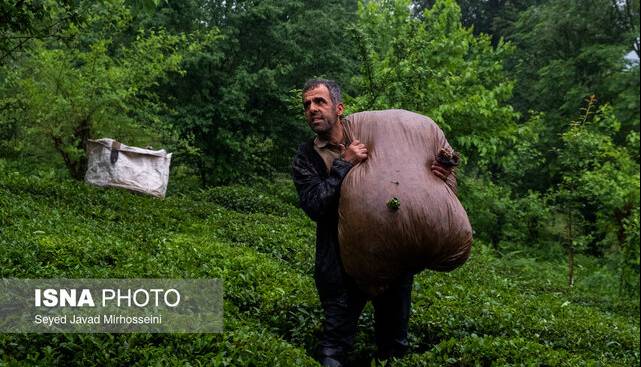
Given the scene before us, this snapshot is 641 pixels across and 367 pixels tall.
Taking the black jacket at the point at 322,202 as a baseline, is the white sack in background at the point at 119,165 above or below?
below

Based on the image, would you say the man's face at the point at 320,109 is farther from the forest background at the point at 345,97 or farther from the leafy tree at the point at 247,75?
the leafy tree at the point at 247,75

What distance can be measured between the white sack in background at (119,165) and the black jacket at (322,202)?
7.11 metres

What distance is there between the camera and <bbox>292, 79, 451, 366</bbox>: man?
3.62 meters

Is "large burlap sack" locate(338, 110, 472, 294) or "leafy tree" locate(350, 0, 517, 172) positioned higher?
"leafy tree" locate(350, 0, 517, 172)

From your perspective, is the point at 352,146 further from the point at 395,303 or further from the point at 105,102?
the point at 105,102

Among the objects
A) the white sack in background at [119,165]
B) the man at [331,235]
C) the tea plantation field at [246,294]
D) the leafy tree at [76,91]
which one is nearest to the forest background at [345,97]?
the leafy tree at [76,91]

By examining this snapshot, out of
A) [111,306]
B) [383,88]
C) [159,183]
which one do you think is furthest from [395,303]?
[159,183]

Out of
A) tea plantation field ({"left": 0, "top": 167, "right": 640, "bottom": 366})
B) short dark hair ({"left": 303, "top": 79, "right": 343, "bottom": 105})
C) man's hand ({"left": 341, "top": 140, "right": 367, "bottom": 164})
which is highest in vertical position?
short dark hair ({"left": 303, "top": 79, "right": 343, "bottom": 105})

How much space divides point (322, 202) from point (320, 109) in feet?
1.89

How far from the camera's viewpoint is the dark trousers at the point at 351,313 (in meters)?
3.72

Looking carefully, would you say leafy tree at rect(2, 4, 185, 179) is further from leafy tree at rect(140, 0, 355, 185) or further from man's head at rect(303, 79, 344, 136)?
man's head at rect(303, 79, 344, 136)

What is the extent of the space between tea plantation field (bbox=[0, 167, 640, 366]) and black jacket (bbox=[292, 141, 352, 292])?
1.65 feet

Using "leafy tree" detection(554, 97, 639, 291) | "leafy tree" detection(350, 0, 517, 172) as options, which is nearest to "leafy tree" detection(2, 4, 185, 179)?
"leafy tree" detection(350, 0, 517, 172)

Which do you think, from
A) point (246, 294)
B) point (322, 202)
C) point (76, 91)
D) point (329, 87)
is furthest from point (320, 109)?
point (76, 91)
